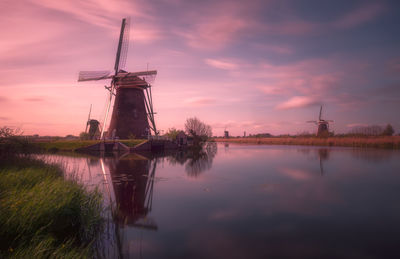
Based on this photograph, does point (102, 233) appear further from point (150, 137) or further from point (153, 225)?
point (150, 137)

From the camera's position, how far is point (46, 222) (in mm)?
4551

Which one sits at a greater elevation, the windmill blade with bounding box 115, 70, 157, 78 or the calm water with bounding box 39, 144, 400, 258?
the windmill blade with bounding box 115, 70, 157, 78

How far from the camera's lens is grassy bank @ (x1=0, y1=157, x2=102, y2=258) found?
3607 mm

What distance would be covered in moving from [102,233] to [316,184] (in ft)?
33.5

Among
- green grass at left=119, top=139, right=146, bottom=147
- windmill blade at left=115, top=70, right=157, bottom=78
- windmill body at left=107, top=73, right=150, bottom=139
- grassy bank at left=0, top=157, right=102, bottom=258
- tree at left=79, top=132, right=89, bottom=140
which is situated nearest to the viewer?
grassy bank at left=0, top=157, right=102, bottom=258

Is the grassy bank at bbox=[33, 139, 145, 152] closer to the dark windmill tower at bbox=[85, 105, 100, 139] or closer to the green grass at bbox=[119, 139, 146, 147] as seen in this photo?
the green grass at bbox=[119, 139, 146, 147]

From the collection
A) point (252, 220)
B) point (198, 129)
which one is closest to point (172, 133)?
point (198, 129)

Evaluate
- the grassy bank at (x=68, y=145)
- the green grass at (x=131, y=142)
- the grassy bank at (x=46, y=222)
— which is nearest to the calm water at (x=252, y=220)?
the grassy bank at (x=46, y=222)

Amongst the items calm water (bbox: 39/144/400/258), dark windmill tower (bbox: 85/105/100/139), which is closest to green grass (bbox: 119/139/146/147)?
dark windmill tower (bbox: 85/105/100/139)

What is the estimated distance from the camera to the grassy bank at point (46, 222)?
3607 mm

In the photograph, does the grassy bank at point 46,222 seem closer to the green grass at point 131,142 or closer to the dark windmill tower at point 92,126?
the green grass at point 131,142

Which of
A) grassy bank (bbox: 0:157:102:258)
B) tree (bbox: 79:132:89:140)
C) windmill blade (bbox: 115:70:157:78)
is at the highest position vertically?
windmill blade (bbox: 115:70:157:78)

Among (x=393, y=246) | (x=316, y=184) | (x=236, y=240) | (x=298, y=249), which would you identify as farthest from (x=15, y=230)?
(x=316, y=184)

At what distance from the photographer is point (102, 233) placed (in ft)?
17.1
